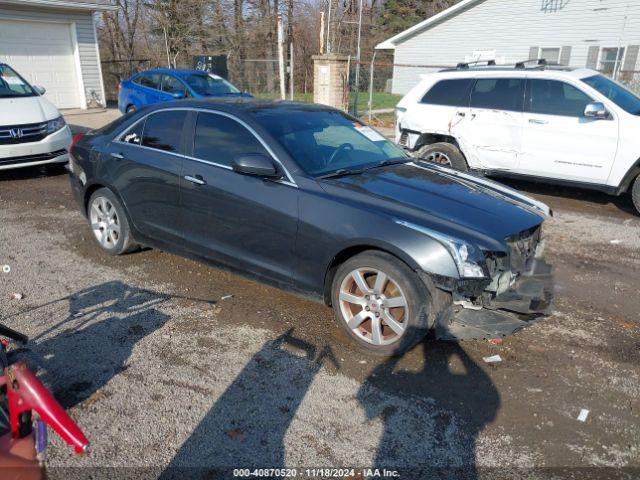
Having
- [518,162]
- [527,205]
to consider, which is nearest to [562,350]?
[527,205]

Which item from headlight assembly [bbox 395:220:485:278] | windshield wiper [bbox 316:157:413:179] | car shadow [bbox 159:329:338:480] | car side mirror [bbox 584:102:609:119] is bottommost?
car shadow [bbox 159:329:338:480]

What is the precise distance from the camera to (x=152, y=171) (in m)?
4.84

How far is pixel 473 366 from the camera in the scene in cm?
366

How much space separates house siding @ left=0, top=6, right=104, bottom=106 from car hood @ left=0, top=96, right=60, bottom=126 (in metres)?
8.78

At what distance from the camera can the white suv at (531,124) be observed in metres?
6.98

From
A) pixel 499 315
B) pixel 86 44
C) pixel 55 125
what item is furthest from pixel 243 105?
pixel 86 44

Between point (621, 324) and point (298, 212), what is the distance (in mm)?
2770

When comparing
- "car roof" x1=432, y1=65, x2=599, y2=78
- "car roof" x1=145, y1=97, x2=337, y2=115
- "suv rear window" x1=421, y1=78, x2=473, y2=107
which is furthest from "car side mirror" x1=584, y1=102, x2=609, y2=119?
"car roof" x1=145, y1=97, x2=337, y2=115

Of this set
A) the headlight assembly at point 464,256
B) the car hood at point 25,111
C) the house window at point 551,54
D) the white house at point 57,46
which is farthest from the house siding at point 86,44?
the house window at point 551,54

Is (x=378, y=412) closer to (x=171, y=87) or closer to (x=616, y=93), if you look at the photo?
(x=616, y=93)

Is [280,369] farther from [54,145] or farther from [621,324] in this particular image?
[54,145]

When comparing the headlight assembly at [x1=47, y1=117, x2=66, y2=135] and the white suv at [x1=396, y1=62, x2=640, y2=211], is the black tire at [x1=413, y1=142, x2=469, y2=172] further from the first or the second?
the headlight assembly at [x1=47, y1=117, x2=66, y2=135]

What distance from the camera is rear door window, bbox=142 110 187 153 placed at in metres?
4.77

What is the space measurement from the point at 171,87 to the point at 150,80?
3.52 feet
